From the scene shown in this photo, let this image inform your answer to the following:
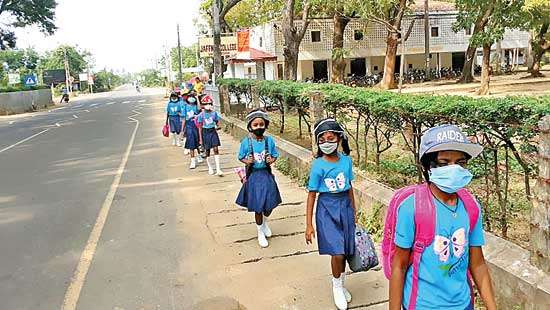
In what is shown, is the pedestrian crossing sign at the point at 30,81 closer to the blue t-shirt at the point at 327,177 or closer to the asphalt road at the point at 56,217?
the asphalt road at the point at 56,217

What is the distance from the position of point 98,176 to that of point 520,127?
7.82 meters

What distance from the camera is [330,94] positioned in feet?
24.7

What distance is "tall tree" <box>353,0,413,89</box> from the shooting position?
2430 centimetres

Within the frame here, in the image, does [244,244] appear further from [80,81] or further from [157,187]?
[80,81]

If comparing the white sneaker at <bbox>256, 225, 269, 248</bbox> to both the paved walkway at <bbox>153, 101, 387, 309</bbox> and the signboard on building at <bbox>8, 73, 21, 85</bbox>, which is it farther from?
the signboard on building at <bbox>8, 73, 21, 85</bbox>

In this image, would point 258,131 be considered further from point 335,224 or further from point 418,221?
point 418,221

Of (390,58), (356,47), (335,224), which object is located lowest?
(335,224)

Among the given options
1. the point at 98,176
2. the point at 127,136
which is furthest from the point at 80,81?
the point at 98,176

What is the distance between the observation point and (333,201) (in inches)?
151

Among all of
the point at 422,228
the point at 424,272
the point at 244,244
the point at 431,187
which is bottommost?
the point at 244,244

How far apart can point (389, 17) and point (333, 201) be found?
28661mm

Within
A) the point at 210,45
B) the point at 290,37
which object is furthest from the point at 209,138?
the point at 210,45

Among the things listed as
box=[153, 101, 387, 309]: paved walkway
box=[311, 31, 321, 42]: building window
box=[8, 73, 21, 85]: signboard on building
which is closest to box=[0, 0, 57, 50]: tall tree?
box=[8, 73, 21, 85]: signboard on building

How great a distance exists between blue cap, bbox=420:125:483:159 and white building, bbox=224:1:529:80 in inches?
1213
